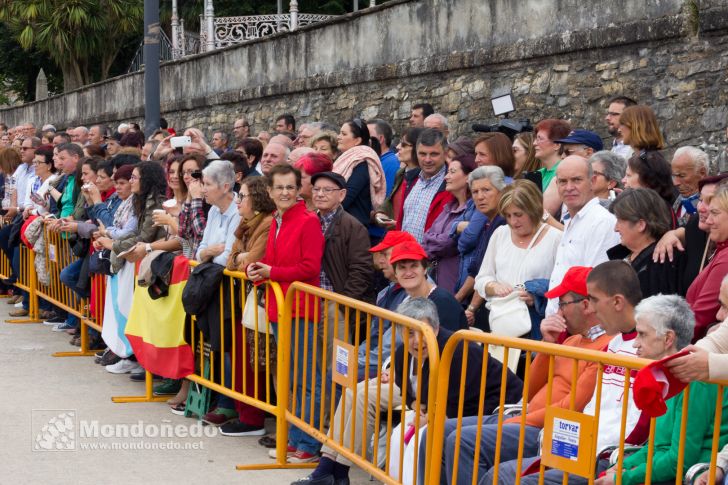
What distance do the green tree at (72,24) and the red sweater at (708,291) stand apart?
124ft

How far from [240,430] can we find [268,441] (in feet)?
1.25

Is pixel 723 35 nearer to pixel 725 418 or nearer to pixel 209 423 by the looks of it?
pixel 209 423

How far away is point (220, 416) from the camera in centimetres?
818

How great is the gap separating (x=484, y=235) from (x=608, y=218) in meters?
1.04

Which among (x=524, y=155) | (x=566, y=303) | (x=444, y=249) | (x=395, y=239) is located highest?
(x=524, y=155)

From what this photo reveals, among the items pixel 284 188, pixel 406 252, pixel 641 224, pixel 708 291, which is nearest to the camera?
pixel 708 291

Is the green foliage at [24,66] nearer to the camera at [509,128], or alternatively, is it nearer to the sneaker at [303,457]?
the camera at [509,128]

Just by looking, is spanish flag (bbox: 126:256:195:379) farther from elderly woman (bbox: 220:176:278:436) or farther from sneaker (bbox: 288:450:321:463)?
sneaker (bbox: 288:450:321:463)

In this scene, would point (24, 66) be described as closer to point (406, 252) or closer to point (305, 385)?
point (305, 385)

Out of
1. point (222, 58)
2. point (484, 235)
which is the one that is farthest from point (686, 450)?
point (222, 58)

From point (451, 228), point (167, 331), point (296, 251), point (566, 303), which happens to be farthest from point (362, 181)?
point (566, 303)

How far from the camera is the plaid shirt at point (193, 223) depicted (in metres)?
8.71

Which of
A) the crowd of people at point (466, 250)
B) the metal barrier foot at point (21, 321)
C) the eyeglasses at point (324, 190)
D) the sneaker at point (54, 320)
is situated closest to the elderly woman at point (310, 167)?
the crowd of people at point (466, 250)

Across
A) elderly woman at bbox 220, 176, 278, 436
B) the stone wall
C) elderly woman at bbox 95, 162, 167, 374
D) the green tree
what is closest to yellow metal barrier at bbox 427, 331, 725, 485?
elderly woman at bbox 220, 176, 278, 436
